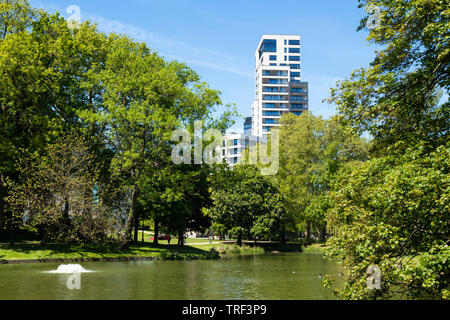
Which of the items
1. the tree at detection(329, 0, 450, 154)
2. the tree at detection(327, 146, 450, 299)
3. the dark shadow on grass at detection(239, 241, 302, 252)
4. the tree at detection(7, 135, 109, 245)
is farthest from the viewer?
the dark shadow on grass at detection(239, 241, 302, 252)

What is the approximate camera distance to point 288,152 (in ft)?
252

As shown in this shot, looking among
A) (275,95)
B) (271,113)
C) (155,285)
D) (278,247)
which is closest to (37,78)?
(155,285)

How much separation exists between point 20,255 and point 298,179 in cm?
4675

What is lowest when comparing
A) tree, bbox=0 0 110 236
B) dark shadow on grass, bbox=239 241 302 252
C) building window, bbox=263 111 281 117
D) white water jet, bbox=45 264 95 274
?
dark shadow on grass, bbox=239 241 302 252

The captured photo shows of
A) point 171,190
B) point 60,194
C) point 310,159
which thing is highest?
point 310,159

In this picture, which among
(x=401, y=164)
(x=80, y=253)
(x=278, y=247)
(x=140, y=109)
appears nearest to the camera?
(x=401, y=164)

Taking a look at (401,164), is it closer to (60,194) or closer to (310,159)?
(60,194)

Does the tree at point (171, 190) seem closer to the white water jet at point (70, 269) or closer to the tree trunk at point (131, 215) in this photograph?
the tree trunk at point (131, 215)

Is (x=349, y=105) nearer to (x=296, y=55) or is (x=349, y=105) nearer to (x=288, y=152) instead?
(x=288, y=152)

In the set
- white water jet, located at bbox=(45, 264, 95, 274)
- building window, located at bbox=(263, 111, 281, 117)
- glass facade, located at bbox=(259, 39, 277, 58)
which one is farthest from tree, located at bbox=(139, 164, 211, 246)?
glass facade, located at bbox=(259, 39, 277, 58)

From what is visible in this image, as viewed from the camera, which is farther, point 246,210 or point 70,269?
Result: point 246,210

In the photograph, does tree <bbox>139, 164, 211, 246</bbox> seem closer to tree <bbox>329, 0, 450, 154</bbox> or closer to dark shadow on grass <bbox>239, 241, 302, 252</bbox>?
dark shadow on grass <bbox>239, 241, 302, 252</bbox>

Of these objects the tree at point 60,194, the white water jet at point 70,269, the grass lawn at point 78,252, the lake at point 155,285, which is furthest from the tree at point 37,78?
the lake at point 155,285

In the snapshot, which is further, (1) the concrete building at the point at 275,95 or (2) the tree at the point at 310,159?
(1) the concrete building at the point at 275,95
